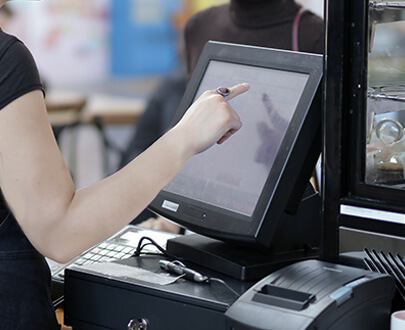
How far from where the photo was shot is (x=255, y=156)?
152cm

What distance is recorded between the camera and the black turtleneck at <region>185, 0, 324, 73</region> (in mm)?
2461

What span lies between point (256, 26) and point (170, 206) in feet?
3.60

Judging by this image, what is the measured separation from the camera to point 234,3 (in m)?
2.63

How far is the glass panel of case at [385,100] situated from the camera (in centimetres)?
148

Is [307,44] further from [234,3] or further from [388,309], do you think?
[388,309]

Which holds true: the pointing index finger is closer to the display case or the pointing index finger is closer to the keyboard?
the display case

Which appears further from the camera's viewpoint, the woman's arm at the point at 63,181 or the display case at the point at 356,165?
the display case at the point at 356,165

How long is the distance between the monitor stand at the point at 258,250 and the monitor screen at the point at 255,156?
0.04 m

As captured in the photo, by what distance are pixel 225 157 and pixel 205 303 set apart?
33 centimetres

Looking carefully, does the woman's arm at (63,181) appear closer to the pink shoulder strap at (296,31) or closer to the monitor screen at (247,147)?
the monitor screen at (247,147)

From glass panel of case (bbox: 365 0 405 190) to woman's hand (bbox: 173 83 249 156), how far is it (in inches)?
10.6

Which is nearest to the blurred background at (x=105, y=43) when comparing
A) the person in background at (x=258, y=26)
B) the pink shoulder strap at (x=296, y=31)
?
the person in background at (x=258, y=26)

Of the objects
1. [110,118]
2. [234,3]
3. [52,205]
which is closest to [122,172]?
[52,205]

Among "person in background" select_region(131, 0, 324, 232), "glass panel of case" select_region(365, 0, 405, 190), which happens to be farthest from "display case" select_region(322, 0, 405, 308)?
"person in background" select_region(131, 0, 324, 232)
